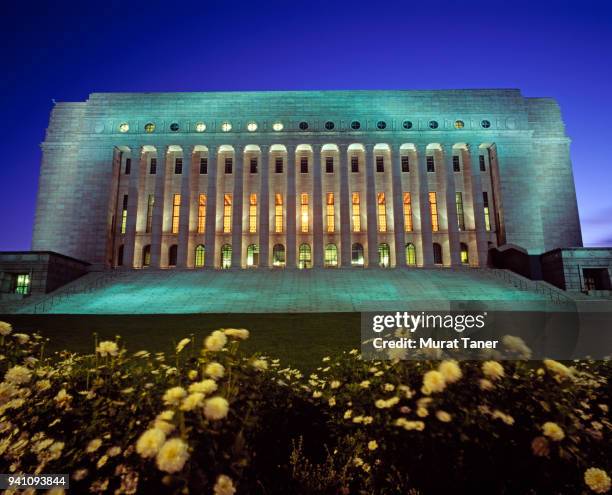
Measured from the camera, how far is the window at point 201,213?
47375 mm

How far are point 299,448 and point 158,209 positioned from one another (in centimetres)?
4485

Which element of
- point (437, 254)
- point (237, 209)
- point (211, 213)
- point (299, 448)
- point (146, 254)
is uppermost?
point (237, 209)

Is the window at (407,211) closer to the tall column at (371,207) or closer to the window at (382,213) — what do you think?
the window at (382,213)

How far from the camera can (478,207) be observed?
4447 cm

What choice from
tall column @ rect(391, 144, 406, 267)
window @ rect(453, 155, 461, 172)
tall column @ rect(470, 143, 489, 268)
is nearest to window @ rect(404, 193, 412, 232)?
tall column @ rect(391, 144, 406, 267)

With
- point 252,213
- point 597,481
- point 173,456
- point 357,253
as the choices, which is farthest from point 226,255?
point 597,481

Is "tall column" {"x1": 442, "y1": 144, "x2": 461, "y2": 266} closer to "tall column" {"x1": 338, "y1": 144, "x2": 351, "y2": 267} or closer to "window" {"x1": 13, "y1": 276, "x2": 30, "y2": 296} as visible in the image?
"tall column" {"x1": 338, "y1": 144, "x2": 351, "y2": 267}

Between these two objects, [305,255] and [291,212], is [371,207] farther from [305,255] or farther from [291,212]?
[305,255]

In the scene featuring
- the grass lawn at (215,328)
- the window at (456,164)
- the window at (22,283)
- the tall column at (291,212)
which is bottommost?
the grass lawn at (215,328)

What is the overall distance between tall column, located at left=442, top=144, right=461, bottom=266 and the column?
37135mm

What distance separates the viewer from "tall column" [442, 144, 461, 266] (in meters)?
43.4

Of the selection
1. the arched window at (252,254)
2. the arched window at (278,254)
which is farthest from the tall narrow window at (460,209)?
the arched window at (252,254)

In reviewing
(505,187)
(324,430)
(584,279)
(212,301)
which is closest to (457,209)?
(505,187)

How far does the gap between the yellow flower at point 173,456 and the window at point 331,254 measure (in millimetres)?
45250
